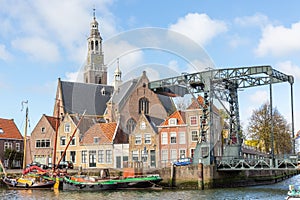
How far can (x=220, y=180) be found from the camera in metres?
41.2

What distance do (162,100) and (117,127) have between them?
24.0ft

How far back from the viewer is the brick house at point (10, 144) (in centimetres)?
6464

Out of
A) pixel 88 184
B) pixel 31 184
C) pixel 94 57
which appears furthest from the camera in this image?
pixel 94 57

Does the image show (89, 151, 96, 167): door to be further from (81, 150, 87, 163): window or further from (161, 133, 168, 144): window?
(161, 133, 168, 144): window

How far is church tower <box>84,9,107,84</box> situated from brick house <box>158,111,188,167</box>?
38750mm

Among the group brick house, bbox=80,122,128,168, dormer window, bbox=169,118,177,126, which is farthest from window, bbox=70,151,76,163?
dormer window, bbox=169,118,177,126

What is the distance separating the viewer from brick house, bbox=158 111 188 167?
5147cm

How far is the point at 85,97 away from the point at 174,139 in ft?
88.7

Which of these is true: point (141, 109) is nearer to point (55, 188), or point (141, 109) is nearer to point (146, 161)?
point (146, 161)

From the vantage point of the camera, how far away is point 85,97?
7500 cm

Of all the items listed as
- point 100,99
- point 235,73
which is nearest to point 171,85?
point 235,73

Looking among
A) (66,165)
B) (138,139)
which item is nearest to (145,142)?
(138,139)

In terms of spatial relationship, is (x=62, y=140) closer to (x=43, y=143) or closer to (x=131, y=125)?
(x=43, y=143)

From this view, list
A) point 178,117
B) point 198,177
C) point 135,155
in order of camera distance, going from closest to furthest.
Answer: point 198,177
point 178,117
point 135,155
